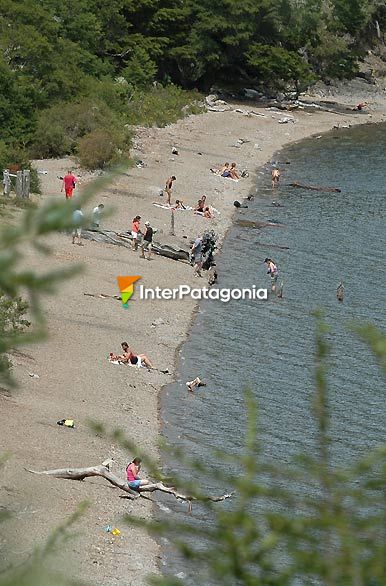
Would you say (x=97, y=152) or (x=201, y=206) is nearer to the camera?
(x=201, y=206)

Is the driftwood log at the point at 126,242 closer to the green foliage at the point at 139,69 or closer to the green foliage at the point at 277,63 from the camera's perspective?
the green foliage at the point at 139,69

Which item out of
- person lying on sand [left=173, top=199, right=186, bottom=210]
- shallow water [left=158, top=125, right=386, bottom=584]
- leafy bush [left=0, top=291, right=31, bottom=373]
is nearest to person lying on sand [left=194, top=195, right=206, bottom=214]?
person lying on sand [left=173, top=199, right=186, bottom=210]

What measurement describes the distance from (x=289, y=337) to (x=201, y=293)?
4.07m

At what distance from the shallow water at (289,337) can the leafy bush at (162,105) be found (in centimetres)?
1034

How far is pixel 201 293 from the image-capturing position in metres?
30.0

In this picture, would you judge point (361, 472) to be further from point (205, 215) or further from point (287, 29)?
point (287, 29)

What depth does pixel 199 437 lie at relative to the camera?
790 inches

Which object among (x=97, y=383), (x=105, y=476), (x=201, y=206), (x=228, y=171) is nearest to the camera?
(x=105, y=476)

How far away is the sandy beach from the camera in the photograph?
1506 centimetres

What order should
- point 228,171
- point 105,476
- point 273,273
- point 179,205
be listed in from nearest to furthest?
point 105,476 < point 273,273 < point 179,205 < point 228,171

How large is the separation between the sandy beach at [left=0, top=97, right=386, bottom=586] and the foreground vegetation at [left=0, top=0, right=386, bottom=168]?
2391 millimetres

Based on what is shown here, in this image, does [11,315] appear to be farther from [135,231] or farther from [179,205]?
[179,205]

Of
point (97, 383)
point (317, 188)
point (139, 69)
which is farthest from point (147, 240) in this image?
point (139, 69)

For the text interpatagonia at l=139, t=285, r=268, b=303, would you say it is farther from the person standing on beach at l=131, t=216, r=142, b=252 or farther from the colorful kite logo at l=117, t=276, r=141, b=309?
the person standing on beach at l=131, t=216, r=142, b=252
